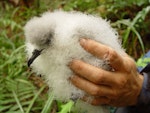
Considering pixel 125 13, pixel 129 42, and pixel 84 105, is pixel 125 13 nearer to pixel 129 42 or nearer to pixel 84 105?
pixel 129 42

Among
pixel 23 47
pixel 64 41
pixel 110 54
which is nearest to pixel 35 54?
pixel 64 41

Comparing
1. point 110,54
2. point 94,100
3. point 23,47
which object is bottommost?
point 94,100

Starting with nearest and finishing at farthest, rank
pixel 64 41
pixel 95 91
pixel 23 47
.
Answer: pixel 64 41 → pixel 95 91 → pixel 23 47

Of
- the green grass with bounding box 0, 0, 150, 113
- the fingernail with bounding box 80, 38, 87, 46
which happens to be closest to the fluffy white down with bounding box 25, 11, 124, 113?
the fingernail with bounding box 80, 38, 87, 46

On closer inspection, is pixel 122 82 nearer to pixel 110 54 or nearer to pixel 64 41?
pixel 110 54

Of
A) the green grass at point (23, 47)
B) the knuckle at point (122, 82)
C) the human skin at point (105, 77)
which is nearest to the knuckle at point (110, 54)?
the human skin at point (105, 77)
